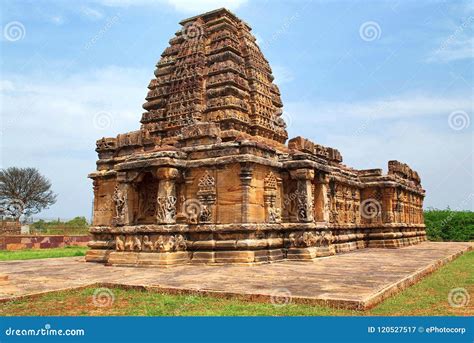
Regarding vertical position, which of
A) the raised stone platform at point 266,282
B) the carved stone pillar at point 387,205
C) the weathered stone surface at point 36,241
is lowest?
the raised stone platform at point 266,282

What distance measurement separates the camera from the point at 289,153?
46.7 ft

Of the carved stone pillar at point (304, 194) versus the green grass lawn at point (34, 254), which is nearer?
the carved stone pillar at point (304, 194)

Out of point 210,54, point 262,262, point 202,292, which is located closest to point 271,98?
point 210,54

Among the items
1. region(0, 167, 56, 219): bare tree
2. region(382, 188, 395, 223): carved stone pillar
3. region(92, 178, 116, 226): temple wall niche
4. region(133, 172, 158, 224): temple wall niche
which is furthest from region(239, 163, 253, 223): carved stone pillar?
region(0, 167, 56, 219): bare tree

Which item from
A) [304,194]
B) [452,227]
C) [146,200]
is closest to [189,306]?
[304,194]

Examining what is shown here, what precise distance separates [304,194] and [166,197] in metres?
4.27

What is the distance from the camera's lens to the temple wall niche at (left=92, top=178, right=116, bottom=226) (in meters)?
15.3

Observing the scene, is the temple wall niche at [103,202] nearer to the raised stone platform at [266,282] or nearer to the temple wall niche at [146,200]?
the temple wall niche at [146,200]

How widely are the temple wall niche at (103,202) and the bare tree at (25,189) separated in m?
38.3

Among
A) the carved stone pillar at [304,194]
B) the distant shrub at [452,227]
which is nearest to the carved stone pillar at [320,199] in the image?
the carved stone pillar at [304,194]

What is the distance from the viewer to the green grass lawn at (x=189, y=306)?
5723 mm

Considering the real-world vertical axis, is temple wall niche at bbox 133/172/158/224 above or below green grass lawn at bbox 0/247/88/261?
above

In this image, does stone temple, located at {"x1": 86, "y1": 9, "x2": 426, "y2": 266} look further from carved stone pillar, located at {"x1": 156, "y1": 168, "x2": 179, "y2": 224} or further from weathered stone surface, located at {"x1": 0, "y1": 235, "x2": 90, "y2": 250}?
weathered stone surface, located at {"x1": 0, "y1": 235, "x2": 90, "y2": 250}

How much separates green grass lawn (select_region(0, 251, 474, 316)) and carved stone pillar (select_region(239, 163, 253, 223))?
4.92m
